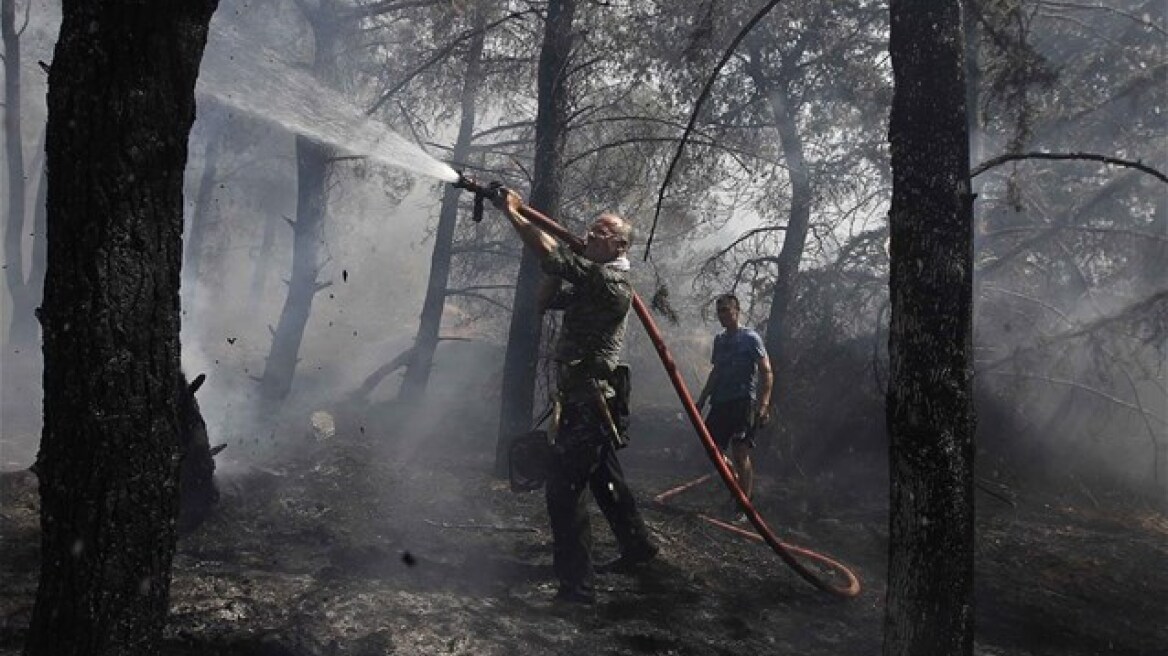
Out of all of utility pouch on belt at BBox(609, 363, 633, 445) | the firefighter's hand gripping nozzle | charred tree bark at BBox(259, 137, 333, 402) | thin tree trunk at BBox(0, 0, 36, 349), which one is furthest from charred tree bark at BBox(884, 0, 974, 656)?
thin tree trunk at BBox(0, 0, 36, 349)

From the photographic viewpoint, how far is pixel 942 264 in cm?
352

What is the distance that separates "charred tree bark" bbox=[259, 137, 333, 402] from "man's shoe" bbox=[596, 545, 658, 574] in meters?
8.71

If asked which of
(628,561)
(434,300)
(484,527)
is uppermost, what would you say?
(434,300)

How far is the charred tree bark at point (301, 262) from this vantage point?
12938 millimetres

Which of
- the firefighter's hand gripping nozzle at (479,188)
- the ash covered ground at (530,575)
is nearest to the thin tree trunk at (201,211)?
the ash covered ground at (530,575)

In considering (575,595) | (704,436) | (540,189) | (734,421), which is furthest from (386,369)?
(575,595)

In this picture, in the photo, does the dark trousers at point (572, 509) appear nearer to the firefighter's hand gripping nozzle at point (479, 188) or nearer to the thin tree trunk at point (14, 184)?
the firefighter's hand gripping nozzle at point (479, 188)

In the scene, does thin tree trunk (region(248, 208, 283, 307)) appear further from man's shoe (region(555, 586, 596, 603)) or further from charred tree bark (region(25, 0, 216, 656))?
charred tree bark (region(25, 0, 216, 656))

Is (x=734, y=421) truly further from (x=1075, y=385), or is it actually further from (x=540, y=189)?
(x=1075, y=385)

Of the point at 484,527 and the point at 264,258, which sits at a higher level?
the point at 264,258

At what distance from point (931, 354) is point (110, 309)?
3191 mm

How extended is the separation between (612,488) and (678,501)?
118 inches

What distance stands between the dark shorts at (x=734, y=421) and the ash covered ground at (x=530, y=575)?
85 cm

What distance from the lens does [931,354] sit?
3500 mm
